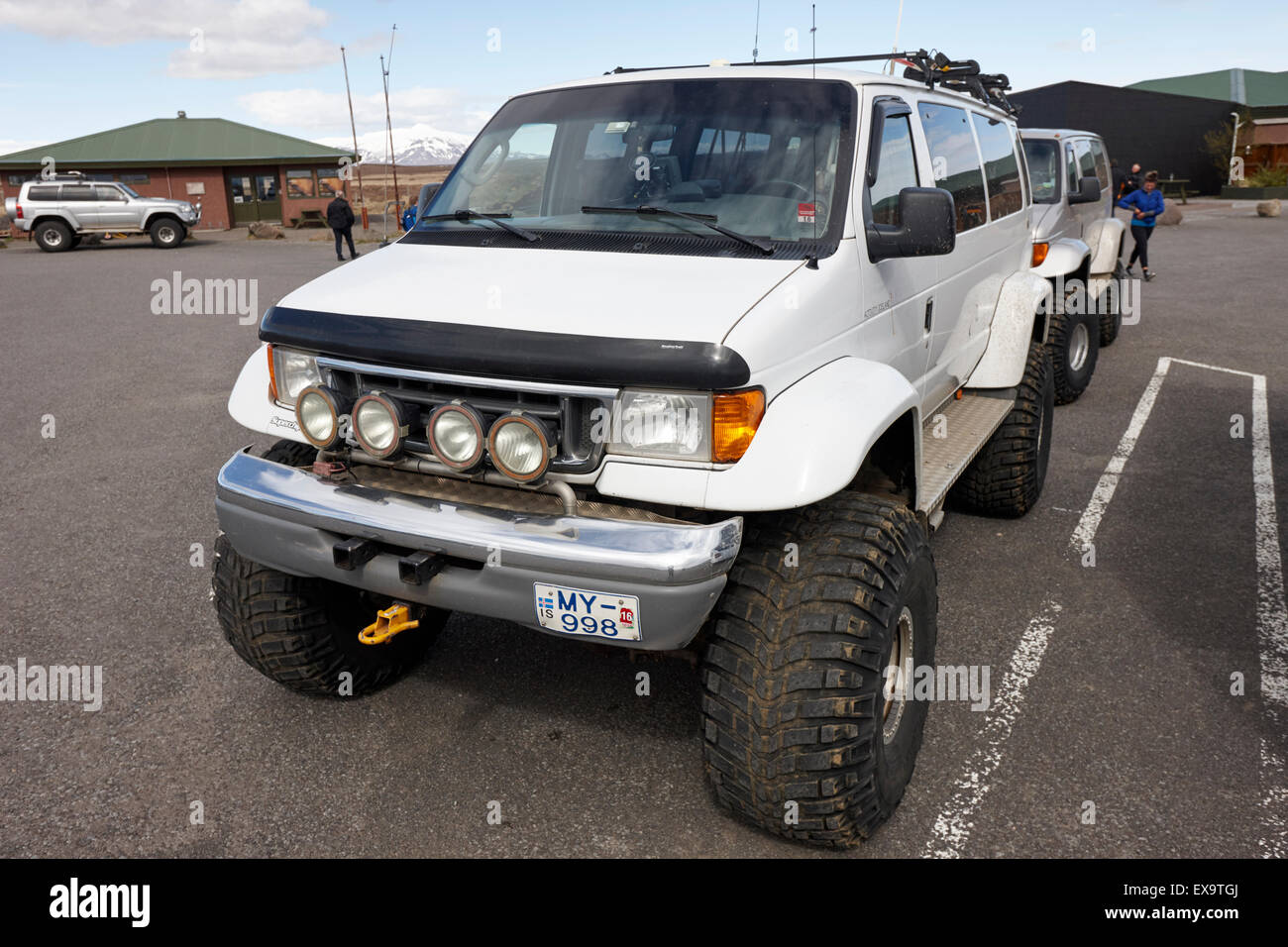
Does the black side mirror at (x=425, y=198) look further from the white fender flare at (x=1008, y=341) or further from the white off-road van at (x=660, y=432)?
the white fender flare at (x=1008, y=341)

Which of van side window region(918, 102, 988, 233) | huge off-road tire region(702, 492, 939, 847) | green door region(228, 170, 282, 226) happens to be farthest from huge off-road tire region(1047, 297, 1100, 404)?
green door region(228, 170, 282, 226)

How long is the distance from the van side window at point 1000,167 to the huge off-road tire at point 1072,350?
2002 millimetres

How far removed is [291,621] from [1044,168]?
9231mm

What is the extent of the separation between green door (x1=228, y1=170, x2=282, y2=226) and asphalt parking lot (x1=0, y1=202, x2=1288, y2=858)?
39.4 metres

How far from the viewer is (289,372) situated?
336 cm

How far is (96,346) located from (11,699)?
941 centimetres

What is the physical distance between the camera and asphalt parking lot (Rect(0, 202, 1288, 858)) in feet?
10.3

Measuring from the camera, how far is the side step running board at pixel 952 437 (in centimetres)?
388

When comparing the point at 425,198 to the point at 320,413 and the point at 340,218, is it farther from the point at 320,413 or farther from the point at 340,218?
the point at 340,218

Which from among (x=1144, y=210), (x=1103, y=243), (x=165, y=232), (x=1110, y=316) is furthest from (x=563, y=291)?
(x=165, y=232)

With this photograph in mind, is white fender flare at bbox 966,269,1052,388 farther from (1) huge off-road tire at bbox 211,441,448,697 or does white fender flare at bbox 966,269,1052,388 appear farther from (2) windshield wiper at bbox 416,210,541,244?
(1) huge off-road tire at bbox 211,441,448,697

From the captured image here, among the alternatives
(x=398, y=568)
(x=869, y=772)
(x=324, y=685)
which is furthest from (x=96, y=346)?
(x=869, y=772)

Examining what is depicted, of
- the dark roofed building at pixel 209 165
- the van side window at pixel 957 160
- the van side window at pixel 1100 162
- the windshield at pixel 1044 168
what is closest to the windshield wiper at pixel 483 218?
the van side window at pixel 957 160

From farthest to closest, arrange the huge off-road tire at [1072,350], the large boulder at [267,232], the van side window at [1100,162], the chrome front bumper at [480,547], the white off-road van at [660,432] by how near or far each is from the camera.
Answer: the large boulder at [267,232] → the van side window at [1100,162] → the huge off-road tire at [1072,350] → the white off-road van at [660,432] → the chrome front bumper at [480,547]
